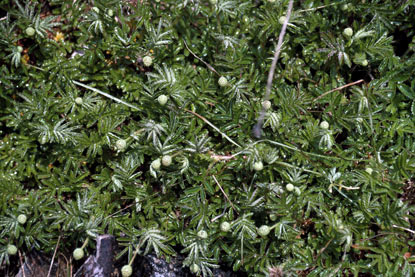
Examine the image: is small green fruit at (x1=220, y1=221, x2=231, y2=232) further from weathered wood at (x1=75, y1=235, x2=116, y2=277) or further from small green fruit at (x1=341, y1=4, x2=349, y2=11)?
small green fruit at (x1=341, y1=4, x2=349, y2=11)

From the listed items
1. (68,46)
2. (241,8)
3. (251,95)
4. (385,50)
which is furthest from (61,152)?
(385,50)

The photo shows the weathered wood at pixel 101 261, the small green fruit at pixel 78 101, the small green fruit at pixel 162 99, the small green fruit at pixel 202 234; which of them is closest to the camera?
the small green fruit at pixel 202 234

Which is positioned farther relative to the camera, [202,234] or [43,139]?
[43,139]

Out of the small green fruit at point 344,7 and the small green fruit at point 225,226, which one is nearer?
the small green fruit at point 225,226

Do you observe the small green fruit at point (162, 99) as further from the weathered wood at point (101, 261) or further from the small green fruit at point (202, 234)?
the weathered wood at point (101, 261)

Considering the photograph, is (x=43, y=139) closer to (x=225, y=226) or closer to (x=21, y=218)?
(x=21, y=218)

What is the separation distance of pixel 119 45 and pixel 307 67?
1.65 metres

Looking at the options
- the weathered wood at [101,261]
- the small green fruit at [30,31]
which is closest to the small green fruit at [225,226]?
the weathered wood at [101,261]

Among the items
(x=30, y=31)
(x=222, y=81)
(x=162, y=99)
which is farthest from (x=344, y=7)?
(x=30, y=31)

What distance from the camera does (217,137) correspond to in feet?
11.4

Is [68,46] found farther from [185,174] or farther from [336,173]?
[336,173]

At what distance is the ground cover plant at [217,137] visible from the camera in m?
3.03

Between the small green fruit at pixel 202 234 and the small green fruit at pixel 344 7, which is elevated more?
the small green fruit at pixel 344 7

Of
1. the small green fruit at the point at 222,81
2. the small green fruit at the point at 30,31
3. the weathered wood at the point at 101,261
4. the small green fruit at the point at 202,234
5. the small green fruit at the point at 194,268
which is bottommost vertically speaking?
the weathered wood at the point at 101,261
